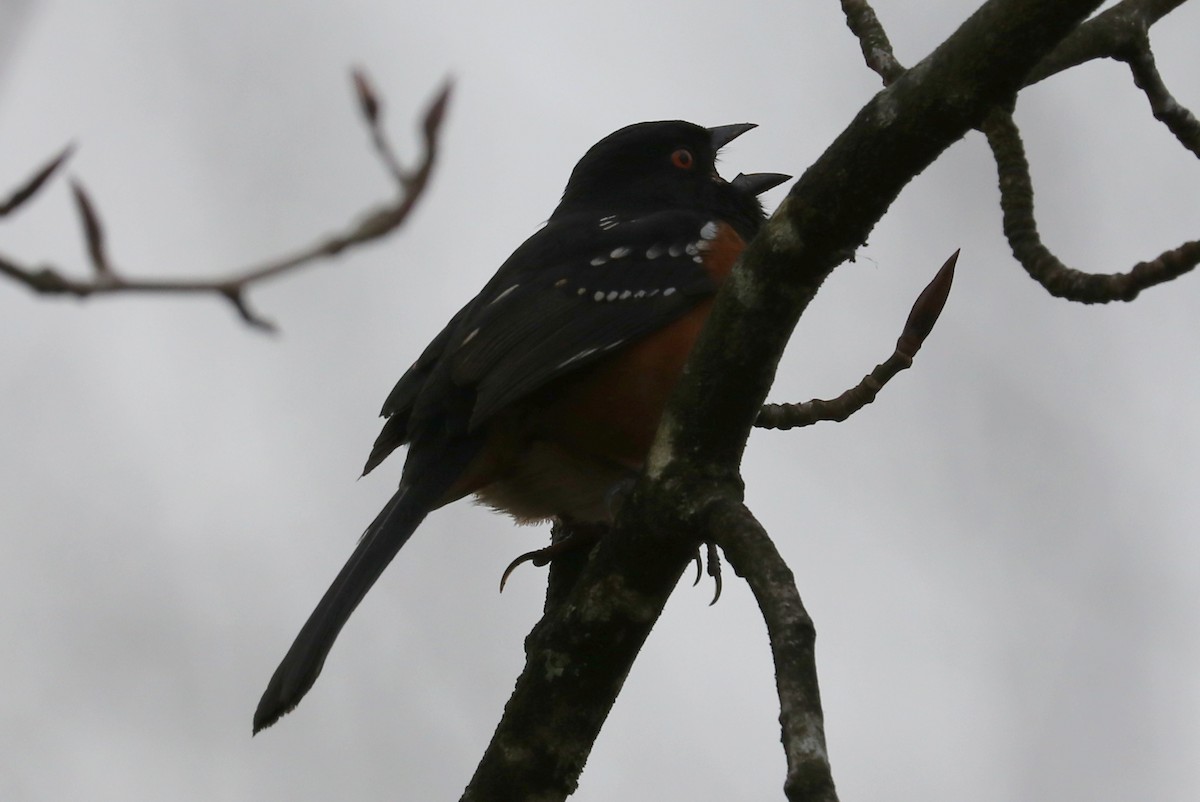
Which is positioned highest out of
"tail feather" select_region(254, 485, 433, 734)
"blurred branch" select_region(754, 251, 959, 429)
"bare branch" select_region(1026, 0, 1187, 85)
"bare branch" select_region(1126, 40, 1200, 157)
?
"bare branch" select_region(1026, 0, 1187, 85)

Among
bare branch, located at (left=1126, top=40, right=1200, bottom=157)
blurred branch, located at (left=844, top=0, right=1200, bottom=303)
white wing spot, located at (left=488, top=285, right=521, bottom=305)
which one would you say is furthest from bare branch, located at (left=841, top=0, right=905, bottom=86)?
white wing spot, located at (left=488, top=285, right=521, bottom=305)

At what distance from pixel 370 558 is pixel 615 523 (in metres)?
0.80

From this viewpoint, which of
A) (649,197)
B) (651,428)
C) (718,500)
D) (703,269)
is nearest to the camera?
(718,500)

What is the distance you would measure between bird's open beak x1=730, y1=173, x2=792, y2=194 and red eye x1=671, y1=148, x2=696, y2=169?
13cm

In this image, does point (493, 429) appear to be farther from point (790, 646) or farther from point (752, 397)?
point (790, 646)

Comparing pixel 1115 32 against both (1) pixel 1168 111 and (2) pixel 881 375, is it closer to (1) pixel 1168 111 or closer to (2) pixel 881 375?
(1) pixel 1168 111

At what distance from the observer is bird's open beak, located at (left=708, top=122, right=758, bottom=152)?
418 cm

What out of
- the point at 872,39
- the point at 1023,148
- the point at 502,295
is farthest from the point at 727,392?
the point at 502,295

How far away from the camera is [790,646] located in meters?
1.85

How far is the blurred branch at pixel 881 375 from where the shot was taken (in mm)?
2641

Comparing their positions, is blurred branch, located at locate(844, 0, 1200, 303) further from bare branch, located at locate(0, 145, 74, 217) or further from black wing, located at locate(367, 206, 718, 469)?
bare branch, located at locate(0, 145, 74, 217)

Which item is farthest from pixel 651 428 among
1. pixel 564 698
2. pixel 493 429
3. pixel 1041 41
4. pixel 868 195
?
pixel 1041 41

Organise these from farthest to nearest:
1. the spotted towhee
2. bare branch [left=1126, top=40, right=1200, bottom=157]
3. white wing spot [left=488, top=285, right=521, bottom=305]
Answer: white wing spot [left=488, top=285, right=521, bottom=305] → the spotted towhee → bare branch [left=1126, top=40, right=1200, bottom=157]

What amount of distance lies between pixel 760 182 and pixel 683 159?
23 cm
